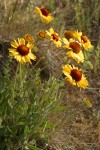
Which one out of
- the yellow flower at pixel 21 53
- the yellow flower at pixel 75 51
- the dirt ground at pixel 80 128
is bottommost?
the dirt ground at pixel 80 128

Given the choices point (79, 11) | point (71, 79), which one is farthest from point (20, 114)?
point (79, 11)

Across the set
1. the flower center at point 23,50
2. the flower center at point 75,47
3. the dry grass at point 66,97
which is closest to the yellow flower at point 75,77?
the flower center at point 75,47

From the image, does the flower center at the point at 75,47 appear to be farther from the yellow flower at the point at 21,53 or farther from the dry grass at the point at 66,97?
the dry grass at the point at 66,97

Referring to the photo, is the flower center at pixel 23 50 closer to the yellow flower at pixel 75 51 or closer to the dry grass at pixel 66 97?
the yellow flower at pixel 75 51

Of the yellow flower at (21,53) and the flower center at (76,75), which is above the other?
the yellow flower at (21,53)

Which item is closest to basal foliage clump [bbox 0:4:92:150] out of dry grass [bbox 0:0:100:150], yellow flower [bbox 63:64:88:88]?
yellow flower [bbox 63:64:88:88]

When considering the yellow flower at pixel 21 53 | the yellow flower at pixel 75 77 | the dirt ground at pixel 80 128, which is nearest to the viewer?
the yellow flower at pixel 21 53

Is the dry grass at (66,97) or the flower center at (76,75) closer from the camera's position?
the flower center at (76,75)

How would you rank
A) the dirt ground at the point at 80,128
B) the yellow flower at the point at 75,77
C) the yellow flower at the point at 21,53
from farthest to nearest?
1. the dirt ground at the point at 80,128
2. the yellow flower at the point at 75,77
3. the yellow flower at the point at 21,53

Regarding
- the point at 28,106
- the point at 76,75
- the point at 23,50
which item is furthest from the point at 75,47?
the point at 28,106

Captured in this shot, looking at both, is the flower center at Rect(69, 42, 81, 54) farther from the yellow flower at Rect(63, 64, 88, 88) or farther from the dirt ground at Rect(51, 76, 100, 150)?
the dirt ground at Rect(51, 76, 100, 150)

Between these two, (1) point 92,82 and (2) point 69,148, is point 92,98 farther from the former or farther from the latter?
(2) point 69,148

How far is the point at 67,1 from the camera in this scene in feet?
13.5

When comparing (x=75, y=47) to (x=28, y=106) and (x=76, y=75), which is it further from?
(x=28, y=106)
